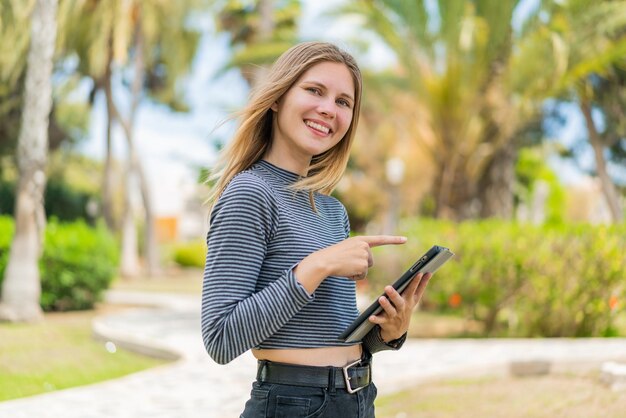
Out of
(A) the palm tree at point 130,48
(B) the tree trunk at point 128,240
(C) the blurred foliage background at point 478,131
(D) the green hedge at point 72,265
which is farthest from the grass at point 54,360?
(B) the tree trunk at point 128,240

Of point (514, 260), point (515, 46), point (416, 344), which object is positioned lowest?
point (416, 344)

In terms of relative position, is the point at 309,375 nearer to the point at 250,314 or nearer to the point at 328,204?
the point at 250,314

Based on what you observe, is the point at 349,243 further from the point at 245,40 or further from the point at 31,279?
the point at 245,40

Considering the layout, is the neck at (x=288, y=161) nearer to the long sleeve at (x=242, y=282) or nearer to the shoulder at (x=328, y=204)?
the shoulder at (x=328, y=204)

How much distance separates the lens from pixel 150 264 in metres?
27.5

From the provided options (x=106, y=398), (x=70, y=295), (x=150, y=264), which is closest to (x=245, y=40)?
(x=150, y=264)

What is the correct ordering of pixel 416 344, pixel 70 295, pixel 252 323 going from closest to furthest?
1. pixel 252 323
2. pixel 416 344
3. pixel 70 295

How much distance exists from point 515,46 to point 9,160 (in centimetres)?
2221

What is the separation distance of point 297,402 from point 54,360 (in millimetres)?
7630

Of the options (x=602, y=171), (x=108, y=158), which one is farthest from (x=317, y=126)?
(x=108, y=158)

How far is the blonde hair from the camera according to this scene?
2016 millimetres

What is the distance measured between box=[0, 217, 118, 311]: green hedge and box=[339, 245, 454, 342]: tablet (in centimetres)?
1253

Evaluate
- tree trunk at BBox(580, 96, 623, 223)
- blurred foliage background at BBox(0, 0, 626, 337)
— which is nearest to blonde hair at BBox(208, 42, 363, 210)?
blurred foliage background at BBox(0, 0, 626, 337)

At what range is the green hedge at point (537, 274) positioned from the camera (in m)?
10.4
